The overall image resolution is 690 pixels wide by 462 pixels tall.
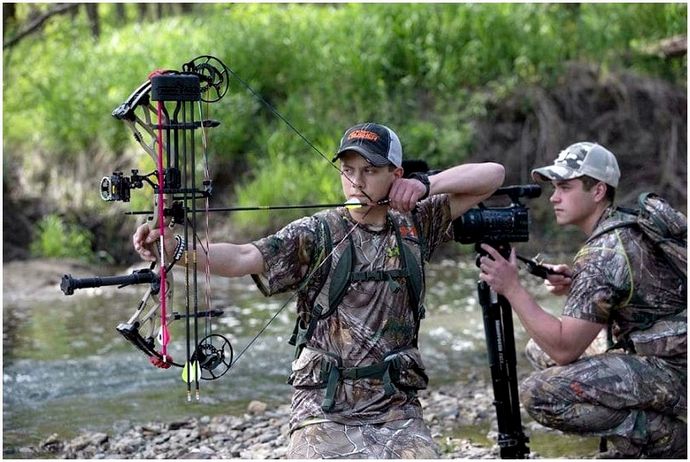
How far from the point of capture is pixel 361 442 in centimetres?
450

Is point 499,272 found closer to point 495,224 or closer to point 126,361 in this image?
point 495,224

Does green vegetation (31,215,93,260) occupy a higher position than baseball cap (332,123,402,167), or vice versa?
baseball cap (332,123,402,167)

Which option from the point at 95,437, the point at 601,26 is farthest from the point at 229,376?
the point at 601,26

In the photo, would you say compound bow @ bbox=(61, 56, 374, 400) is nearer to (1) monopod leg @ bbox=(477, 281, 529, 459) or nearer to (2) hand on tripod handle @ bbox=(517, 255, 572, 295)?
(1) monopod leg @ bbox=(477, 281, 529, 459)

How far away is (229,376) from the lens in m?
9.23

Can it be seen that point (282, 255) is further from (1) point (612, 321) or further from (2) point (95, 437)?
(2) point (95, 437)

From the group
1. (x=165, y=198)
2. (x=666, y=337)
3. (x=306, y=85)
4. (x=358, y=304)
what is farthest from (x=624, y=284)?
(x=306, y=85)

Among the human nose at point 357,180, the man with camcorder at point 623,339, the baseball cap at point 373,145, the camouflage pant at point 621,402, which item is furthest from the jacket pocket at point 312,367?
the camouflage pant at point 621,402

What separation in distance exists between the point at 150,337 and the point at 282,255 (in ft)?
2.12

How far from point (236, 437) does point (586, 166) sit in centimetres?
294

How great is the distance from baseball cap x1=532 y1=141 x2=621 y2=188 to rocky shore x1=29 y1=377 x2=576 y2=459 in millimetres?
1687

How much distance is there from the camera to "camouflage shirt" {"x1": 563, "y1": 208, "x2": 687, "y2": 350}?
5.34m

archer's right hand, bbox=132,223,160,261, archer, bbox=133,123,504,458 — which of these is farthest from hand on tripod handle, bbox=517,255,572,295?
archer's right hand, bbox=132,223,160,261

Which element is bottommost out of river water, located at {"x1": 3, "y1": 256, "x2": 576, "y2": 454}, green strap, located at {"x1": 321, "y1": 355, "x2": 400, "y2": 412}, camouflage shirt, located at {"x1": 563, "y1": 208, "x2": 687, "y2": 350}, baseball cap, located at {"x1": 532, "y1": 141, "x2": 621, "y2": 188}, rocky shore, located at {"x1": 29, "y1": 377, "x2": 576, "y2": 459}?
rocky shore, located at {"x1": 29, "y1": 377, "x2": 576, "y2": 459}
